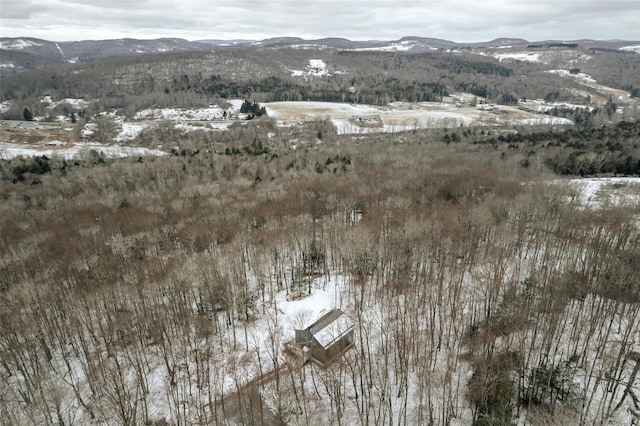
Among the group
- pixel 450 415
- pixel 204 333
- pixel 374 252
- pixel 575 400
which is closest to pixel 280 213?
pixel 374 252

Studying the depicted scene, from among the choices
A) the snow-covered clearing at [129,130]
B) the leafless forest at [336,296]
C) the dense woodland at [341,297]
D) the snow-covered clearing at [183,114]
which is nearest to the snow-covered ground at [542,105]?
the leafless forest at [336,296]

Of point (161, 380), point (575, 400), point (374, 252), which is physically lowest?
point (161, 380)

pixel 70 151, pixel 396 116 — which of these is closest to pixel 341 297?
pixel 70 151

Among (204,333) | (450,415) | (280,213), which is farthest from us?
(280,213)

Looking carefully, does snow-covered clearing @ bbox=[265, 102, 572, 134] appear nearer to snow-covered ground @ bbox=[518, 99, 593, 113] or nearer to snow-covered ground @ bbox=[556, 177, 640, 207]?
snow-covered ground @ bbox=[518, 99, 593, 113]

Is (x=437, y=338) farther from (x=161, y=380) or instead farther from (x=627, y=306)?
(x=161, y=380)

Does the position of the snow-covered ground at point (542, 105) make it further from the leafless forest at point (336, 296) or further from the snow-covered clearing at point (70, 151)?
the snow-covered clearing at point (70, 151)

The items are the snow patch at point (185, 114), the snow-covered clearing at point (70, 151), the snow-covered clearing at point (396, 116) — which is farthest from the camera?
the snow patch at point (185, 114)
